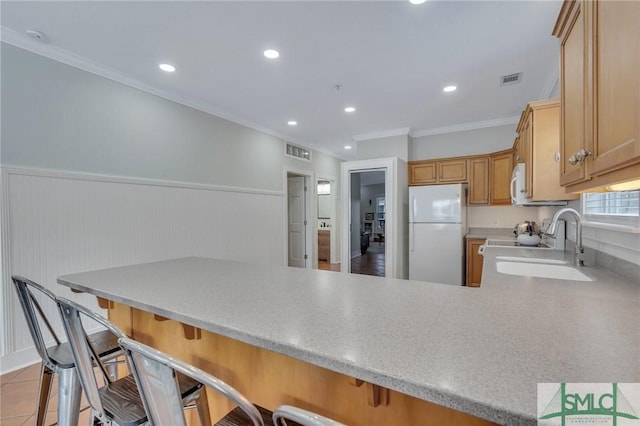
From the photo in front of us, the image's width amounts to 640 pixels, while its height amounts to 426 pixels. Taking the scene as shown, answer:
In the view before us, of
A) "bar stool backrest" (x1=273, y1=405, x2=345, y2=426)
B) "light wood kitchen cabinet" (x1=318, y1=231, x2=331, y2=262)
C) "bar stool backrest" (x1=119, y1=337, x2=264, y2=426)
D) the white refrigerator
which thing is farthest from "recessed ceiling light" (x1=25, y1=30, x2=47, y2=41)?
"light wood kitchen cabinet" (x1=318, y1=231, x2=331, y2=262)

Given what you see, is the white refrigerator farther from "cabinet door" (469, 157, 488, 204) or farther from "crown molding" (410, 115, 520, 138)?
"crown molding" (410, 115, 520, 138)

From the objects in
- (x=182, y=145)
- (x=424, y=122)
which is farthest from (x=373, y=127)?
(x=182, y=145)

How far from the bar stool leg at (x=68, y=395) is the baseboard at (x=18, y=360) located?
5.54 feet

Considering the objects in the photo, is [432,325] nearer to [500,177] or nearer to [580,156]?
[580,156]

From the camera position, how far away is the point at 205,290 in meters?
1.22

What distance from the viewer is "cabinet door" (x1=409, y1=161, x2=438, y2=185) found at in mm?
4590

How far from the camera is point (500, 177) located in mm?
4055

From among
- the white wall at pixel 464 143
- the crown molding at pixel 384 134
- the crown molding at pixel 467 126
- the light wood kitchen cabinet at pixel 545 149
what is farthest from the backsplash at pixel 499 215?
the light wood kitchen cabinet at pixel 545 149

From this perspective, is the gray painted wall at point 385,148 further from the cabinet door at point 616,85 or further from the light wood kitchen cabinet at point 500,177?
the cabinet door at point 616,85

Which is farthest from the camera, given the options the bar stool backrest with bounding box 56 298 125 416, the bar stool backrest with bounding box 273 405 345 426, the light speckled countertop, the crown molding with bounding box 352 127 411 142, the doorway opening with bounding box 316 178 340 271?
the doorway opening with bounding box 316 178 340 271

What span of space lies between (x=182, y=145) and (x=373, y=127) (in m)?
2.89

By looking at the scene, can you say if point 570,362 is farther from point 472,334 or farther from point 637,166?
point 637,166

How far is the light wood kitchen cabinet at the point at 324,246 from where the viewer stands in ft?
23.6

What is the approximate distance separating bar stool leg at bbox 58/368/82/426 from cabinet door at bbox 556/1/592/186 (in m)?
2.20
